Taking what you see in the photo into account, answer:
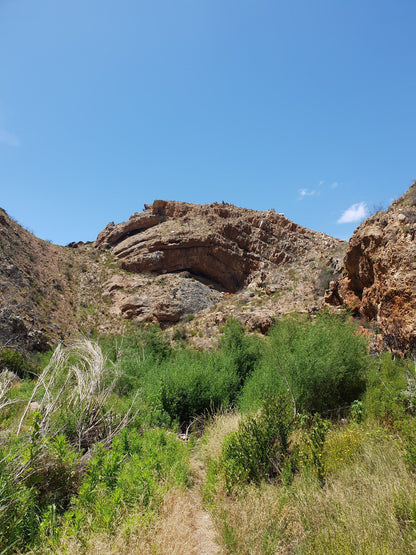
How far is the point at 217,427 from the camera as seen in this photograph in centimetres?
742

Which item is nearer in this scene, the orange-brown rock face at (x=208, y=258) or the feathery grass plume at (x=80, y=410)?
the feathery grass plume at (x=80, y=410)

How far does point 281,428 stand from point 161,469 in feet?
7.10

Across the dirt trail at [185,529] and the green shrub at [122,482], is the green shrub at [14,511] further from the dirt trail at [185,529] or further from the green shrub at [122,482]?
the dirt trail at [185,529]

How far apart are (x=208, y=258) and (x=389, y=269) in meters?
22.7

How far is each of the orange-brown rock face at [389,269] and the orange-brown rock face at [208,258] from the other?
8.04 meters

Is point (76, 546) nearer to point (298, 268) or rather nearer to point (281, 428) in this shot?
point (281, 428)

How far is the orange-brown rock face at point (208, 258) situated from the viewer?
79.3 feet

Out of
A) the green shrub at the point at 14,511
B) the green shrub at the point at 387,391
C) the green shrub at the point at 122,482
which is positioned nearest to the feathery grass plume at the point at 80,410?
Result: the green shrub at the point at 122,482

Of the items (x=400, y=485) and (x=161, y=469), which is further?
(x=161, y=469)

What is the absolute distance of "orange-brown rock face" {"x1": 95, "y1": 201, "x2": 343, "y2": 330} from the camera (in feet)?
79.3

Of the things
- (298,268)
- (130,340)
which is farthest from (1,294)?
(298,268)

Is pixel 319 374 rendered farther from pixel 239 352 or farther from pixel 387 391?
pixel 239 352

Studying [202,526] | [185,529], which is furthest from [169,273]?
[185,529]

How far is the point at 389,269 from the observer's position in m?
9.17
